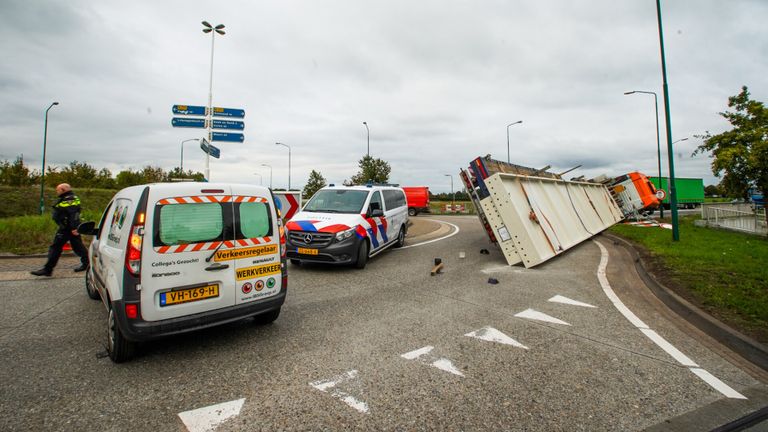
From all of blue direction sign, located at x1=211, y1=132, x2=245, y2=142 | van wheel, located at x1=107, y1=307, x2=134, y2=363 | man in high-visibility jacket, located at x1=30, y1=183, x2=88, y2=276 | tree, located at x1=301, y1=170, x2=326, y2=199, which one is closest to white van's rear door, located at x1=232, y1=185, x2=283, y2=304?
van wheel, located at x1=107, y1=307, x2=134, y2=363

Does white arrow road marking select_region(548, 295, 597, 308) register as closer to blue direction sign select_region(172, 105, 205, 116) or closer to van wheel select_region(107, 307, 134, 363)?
van wheel select_region(107, 307, 134, 363)

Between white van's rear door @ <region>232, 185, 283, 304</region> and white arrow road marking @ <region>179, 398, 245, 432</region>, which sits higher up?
white van's rear door @ <region>232, 185, 283, 304</region>

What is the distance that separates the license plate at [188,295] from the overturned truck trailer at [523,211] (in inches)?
240

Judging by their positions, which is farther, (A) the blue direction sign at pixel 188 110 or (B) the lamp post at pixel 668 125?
(A) the blue direction sign at pixel 188 110

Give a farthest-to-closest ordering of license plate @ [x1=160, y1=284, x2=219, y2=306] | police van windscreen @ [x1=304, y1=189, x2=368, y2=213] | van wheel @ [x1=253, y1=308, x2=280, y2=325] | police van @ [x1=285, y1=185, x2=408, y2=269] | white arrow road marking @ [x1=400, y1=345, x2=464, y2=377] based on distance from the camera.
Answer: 1. police van windscreen @ [x1=304, y1=189, x2=368, y2=213]
2. police van @ [x1=285, y1=185, x2=408, y2=269]
3. van wheel @ [x1=253, y1=308, x2=280, y2=325]
4. license plate @ [x1=160, y1=284, x2=219, y2=306]
5. white arrow road marking @ [x1=400, y1=345, x2=464, y2=377]

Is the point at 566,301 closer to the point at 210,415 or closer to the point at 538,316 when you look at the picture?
the point at 538,316

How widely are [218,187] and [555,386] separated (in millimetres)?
3619

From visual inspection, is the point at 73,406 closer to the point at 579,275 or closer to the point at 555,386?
the point at 555,386

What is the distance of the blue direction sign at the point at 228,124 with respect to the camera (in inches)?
538

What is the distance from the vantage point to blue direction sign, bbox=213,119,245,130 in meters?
13.7

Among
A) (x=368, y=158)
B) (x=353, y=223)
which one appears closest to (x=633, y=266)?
(x=353, y=223)

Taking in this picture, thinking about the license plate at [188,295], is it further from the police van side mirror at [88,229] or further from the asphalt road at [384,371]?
the police van side mirror at [88,229]

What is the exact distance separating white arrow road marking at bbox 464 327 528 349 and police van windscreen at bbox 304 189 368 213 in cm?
464

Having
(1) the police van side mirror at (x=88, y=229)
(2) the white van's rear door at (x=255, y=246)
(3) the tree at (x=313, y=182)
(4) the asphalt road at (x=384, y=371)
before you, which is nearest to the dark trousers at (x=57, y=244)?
(4) the asphalt road at (x=384, y=371)
